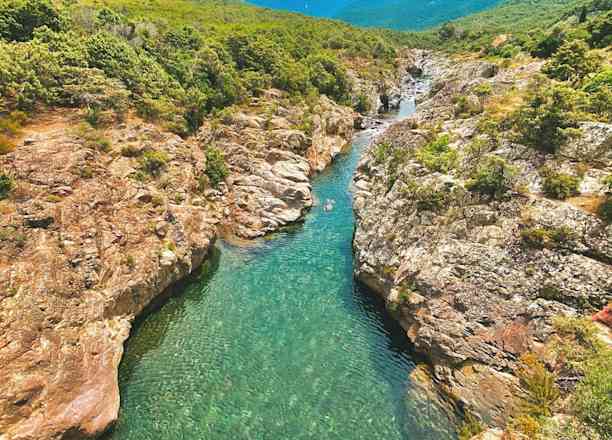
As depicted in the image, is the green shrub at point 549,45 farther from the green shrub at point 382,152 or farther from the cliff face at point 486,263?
the cliff face at point 486,263

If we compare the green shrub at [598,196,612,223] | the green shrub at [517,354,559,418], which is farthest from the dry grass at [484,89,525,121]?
the green shrub at [517,354,559,418]

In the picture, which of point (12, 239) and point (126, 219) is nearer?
point (12, 239)

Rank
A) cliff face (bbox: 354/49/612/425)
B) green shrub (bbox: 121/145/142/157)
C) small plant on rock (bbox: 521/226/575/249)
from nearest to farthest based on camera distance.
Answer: cliff face (bbox: 354/49/612/425) < small plant on rock (bbox: 521/226/575/249) < green shrub (bbox: 121/145/142/157)

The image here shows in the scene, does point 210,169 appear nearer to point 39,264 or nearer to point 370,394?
point 39,264

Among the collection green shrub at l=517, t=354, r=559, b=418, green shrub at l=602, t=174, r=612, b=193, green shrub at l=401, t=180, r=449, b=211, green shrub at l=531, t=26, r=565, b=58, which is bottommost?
green shrub at l=517, t=354, r=559, b=418

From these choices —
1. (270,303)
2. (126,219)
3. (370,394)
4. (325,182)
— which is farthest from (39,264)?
(325,182)

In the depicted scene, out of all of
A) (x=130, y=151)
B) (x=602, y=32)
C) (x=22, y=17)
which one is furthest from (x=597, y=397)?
(x=602, y=32)

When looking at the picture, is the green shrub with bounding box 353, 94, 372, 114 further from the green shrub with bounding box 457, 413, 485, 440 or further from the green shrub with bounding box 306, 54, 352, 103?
the green shrub with bounding box 457, 413, 485, 440
